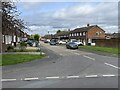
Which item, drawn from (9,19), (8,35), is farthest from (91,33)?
(9,19)

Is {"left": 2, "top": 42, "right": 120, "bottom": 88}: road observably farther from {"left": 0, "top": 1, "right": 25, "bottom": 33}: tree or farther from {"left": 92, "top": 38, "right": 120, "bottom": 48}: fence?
{"left": 92, "top": 38, "right": 120, "bottom": 48}: fence

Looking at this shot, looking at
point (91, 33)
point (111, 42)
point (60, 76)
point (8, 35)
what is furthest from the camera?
point (91, 33)

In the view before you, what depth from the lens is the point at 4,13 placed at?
19.9 meters

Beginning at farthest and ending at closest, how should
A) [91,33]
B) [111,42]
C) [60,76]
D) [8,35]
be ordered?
[91,33]
[111,42]
[8,35]
[60,76]

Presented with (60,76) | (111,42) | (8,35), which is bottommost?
(60,76)

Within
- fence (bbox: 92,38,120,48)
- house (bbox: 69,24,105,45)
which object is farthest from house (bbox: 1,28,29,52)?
house (bbox: 69,24,105,45)

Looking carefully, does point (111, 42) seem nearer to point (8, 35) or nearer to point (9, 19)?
point (8, 35)

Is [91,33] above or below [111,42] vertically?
above

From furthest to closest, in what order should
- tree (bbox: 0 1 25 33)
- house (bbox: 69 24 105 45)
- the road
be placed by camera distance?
house (bbox: 69 24 105 45) < tree (bbox: 0 1 25 33) < the road

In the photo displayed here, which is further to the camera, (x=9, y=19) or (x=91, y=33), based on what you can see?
(x=91, y=33)

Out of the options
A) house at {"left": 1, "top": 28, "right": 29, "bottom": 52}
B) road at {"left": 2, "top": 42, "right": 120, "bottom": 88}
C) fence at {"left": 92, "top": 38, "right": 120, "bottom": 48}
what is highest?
house at {"left": 1, "top": 28, "right": 29, "bottom": 52}

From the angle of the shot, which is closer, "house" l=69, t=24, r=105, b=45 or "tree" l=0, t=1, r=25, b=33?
"tree" l=0, t=1, r=25, b=33

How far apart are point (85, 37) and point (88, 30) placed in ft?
8.99

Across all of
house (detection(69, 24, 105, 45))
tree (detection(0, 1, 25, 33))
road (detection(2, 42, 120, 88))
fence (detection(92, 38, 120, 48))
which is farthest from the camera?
house (detection(69, 24, 105, 45))
